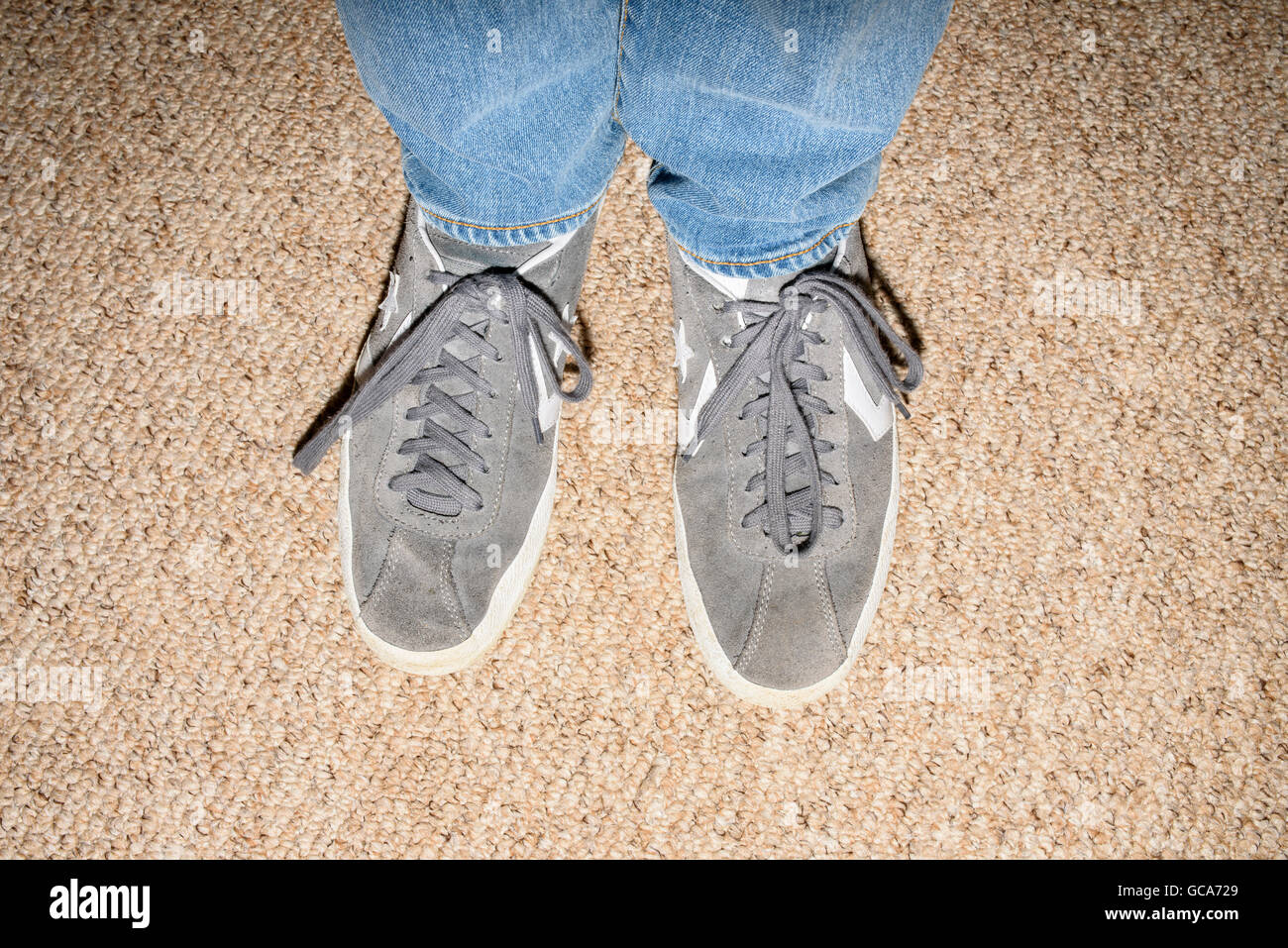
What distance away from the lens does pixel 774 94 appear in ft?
1.86

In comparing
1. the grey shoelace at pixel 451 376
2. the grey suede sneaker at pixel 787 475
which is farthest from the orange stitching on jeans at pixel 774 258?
the grey shoelace at pixel 451 376

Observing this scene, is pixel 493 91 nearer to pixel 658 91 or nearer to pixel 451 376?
pixel 658 91

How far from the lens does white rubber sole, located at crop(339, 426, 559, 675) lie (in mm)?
764

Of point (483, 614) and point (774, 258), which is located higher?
point (774, 258)

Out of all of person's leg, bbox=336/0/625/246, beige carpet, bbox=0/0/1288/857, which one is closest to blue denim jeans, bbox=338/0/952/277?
person's leg, bbox=336/0/625/246

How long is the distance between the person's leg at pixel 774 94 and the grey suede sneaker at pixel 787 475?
100 millimetres

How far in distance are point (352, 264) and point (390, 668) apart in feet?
1.36

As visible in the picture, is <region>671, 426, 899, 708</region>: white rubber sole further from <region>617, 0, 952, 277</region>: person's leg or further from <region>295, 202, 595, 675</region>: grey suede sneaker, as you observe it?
<region>617, 0, 952, 277</region>: person's leg

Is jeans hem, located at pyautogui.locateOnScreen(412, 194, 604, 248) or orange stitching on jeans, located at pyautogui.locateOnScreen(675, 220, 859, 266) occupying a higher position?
jeans hem, located at pyautogui.locateOnScreen(412, 194, 604, 248)

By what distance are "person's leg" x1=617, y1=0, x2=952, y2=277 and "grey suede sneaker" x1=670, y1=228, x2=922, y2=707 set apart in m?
0.10

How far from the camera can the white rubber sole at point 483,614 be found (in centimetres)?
76

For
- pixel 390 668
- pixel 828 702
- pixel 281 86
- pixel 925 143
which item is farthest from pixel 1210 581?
pixel 281 86

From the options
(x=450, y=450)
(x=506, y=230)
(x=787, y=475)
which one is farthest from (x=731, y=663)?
(x=506, y=230)

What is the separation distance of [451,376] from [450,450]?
0.06 m
